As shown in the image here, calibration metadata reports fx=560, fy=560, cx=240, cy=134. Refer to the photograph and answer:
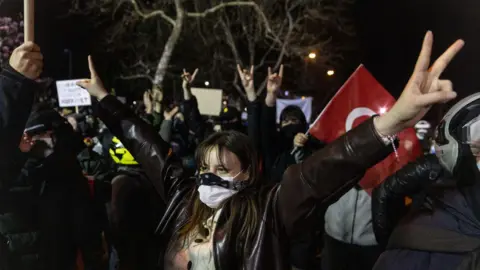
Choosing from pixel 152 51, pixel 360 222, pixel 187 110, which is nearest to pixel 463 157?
pixel 360 222

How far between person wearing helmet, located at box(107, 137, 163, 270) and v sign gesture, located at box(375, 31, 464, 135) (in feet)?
11.2

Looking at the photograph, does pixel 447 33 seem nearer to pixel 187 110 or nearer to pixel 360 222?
pixel 187 110

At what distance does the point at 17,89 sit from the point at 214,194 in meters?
1.04

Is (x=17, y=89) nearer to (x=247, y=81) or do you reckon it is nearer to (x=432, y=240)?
(x=432, y=240)

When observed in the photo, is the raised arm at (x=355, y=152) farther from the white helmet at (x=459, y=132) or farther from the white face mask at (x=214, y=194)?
the white helmet at (x=459, y=132)

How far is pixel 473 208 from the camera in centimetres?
226

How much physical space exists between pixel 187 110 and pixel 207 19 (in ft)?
57.3

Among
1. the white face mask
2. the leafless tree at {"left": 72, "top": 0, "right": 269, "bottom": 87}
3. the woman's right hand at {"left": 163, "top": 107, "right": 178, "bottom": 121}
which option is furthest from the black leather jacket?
the leafless tree at {"left": 72, "top": 0, "right": 269, "bottom": 87}

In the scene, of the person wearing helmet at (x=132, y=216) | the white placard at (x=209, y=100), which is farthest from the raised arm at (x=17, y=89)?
the white placard at (x=209, y=100)

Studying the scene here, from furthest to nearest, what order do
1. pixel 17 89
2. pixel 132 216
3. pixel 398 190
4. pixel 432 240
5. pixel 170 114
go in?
1. pixel 170 114
2. pixel 132 216
3. pixel 398 190
4. pixel 17 89
5. pixel 432 240

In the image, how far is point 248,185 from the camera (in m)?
2.46

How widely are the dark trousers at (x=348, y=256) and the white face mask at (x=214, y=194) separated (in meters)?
2.47

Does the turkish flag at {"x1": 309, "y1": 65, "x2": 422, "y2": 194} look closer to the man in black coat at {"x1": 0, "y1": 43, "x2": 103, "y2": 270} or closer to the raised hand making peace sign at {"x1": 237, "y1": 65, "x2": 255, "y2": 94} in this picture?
the raised hand making peace sign at {"x1": 237, "y1": 65, "x2": 255, "y2": 94}

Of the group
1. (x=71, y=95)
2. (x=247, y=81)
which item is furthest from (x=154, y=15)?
(x=247, y=81)
